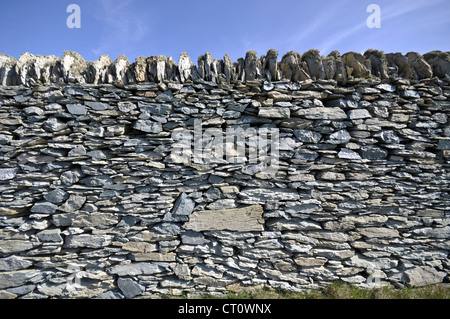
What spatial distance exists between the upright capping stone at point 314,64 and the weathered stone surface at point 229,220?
2.22 metres

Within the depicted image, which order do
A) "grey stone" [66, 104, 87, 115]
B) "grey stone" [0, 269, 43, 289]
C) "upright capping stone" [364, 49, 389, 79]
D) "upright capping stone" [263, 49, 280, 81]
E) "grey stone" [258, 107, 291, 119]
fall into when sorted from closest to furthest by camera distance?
1. "grey stone" [0, 269, 43, 289]
2. "grey stone" [66, 104, 87, 115]
3. "grey stone" [258, 107, 291, 119]
4. "upright capping stone" [263, 49, 280, 81]
5. "upright capping stone" [364, 49, 389, 79]

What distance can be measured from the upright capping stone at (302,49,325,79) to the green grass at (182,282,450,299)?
322cm

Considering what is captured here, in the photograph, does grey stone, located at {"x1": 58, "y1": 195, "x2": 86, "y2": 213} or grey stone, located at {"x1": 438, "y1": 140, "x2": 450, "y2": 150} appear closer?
grey stone, located at {"x1": 58, "y1": 195, "x2": 86, "y2": 213}

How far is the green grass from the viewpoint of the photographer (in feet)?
11.1

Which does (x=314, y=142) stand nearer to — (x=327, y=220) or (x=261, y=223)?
(x=327, y=220)

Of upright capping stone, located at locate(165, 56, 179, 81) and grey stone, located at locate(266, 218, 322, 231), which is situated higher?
upright capping stone, located at locate(165, 56, 179, 81)

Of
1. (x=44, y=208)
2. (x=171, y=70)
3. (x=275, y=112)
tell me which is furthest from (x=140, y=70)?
(x=44, y=208)

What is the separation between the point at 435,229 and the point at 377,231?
38.5 inches

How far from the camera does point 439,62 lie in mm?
3775

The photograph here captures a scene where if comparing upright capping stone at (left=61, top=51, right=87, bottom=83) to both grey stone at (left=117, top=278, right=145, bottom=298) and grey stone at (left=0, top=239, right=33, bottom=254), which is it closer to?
grey stone at (left=0, top=239, right=33, bottom=254)

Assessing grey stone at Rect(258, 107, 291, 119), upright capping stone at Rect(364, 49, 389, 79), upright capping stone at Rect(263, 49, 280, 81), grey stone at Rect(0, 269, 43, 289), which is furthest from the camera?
upright capping stone at Rect(364, 49, 389, 79)

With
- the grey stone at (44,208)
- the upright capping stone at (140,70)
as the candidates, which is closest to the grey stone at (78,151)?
the grey stone at (44,208)

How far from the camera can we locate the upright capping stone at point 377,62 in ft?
12.0

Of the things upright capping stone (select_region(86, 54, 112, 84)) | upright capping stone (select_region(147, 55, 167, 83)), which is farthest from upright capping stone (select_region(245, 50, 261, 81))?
upright capping stone (select_region(86, 54, 112, 84))
